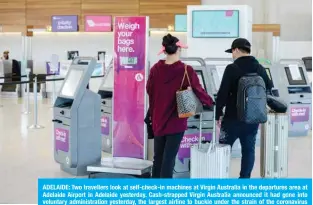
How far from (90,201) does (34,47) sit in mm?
14442

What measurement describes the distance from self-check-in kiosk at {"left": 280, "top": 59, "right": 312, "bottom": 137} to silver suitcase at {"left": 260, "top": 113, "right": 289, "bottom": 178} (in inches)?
123

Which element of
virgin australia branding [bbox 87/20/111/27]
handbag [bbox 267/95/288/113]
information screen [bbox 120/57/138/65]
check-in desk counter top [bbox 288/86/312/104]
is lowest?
check-in desk counter top [bbox 288/86/312/104]

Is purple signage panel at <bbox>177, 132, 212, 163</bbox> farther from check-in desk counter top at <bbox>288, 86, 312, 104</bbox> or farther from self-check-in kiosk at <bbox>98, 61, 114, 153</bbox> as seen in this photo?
check-in desk counter top at <bbox>288, 86, 312, 104</bbox>

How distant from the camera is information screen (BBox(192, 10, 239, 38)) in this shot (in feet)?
26.5

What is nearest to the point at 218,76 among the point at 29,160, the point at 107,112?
the point at 107,112

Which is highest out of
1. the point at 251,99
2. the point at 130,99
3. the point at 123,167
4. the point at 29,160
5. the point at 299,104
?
the point at 251,99

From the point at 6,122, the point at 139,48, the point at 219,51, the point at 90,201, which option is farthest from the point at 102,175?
the point at 6,122

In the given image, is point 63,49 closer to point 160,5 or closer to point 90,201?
point 160,5

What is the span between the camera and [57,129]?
5508 millimetres

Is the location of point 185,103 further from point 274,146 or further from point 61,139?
point 61,139

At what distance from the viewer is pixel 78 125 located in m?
5.34

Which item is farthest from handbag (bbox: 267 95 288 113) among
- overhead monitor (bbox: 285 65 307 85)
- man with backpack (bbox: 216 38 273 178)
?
overhead monitor (bbox: 285 65 307 85)

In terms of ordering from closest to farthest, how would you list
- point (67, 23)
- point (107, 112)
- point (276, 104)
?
point (276, 104) → point (107, 112) → point (67, 23)

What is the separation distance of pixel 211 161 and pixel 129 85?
1485 millimetres
